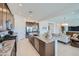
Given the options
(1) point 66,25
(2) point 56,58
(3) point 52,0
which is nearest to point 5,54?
(2) point 56,58

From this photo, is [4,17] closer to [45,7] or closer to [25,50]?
[25,50]

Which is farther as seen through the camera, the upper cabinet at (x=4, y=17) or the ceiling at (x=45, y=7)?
the ceiling at (x=45, y=7)

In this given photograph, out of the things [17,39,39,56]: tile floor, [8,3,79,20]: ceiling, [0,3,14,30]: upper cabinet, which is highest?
[8,3,79,20]: ceiling

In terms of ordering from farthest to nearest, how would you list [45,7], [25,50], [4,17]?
1. [45,7]
2. [25,50]
3. [4,17]

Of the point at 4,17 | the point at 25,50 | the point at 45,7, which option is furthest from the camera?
the point at 45,7

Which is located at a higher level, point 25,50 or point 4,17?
point 4,17

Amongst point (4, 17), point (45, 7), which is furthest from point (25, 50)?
point (45, 7)

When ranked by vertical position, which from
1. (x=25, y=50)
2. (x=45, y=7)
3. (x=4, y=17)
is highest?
(x=45, y=7)

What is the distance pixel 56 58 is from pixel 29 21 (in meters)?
6.87

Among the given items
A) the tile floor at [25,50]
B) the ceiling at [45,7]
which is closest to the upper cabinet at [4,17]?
the ceiling at [45,7]

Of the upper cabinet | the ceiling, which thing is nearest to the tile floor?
the upper cabinet

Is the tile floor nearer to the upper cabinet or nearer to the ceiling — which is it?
the upper cabinet

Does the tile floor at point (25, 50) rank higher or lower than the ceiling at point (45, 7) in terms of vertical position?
lower

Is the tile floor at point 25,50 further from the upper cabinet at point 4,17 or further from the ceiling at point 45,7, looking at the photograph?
the ceiling at point 45,7
